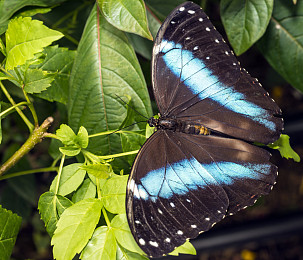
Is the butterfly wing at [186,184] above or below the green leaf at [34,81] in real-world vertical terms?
below

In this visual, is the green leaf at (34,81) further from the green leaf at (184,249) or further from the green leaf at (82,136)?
the green leaf at (184,249)

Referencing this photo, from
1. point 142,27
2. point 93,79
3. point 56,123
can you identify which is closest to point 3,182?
point 56,123

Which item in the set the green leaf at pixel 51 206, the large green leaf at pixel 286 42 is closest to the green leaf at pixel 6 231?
the green leaf at pixel 51 206

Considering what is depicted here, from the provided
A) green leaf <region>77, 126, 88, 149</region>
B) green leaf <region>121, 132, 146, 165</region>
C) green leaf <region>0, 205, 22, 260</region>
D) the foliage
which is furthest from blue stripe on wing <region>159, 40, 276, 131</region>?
green leaf <region>0, 205, 22, 260</region>

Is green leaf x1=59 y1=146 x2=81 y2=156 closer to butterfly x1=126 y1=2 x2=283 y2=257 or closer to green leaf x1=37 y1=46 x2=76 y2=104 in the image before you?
butterfly x1=126 y1=2 x2=283 y2=257

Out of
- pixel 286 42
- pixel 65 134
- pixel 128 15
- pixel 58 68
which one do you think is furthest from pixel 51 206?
pixel 286 42

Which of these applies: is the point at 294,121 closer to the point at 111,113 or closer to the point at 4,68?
the point at 111,113
